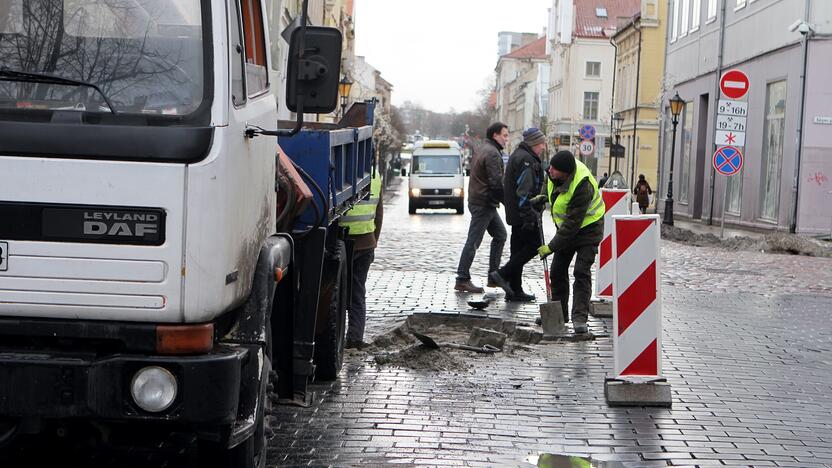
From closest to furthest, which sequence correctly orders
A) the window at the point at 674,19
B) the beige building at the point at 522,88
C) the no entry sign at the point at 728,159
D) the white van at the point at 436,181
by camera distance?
1. the no entry sign at the point at 728,159
2. the white van at the point at 436,181
3. the window at the point at 674,19
4. the beige building at the point at 522,88

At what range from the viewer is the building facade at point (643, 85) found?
62531mm

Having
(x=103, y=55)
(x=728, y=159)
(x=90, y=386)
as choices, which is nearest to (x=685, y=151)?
(x=728, y=159)

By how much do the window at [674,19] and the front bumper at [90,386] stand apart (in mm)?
43483

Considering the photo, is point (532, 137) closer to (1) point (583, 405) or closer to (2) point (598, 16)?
(1) point (583, 405)

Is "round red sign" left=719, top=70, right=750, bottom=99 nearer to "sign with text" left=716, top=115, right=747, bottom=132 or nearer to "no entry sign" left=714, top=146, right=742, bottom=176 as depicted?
"sign with text" left=716, top=115, right=747, bottom=132

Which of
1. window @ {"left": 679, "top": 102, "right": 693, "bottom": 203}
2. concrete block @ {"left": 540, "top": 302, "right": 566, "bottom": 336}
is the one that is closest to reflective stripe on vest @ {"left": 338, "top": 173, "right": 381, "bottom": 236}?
concrete block @ {"left": 540, "top": 302, "right": 566, "bottom": 336}

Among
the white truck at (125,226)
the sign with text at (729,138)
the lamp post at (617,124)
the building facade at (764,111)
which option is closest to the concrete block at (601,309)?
the white truck at (125,226)

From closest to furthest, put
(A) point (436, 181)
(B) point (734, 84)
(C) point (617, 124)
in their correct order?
1. (B) point (734, 84)
2. (A) point (436, 181)
3. (C) point (617, 124)

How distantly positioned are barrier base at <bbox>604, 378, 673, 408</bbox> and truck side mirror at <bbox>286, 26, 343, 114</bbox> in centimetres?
388

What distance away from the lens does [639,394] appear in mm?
8016

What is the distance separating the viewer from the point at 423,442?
6.78 meters

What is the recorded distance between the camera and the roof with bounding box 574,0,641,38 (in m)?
98.1

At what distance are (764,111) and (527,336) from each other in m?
23.9

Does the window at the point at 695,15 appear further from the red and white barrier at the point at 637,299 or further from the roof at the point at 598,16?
the roof at the point at 598,16
